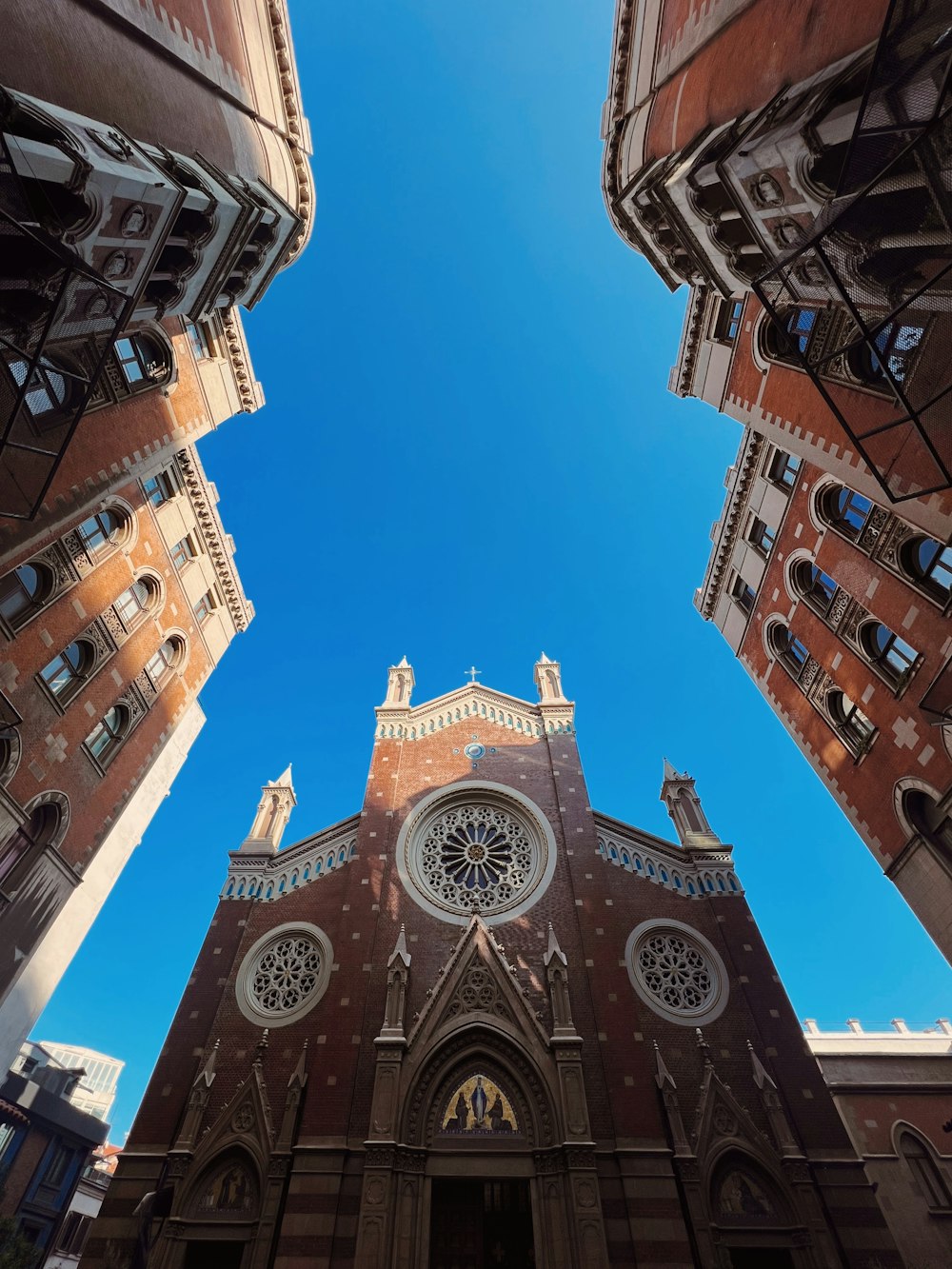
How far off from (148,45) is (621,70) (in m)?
13.5

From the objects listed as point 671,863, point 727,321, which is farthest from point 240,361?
point 671,863

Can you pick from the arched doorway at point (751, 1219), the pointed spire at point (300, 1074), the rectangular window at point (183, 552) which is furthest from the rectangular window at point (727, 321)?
the pointed spire at point (300, 1074)

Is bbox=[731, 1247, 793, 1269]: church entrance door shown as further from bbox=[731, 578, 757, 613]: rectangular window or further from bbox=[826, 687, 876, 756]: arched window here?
bbox=[731, 578, 757, 613]: rectangular window

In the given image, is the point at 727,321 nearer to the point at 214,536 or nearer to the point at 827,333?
the point at 827,333

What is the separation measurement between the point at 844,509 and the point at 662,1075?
18.1 meters

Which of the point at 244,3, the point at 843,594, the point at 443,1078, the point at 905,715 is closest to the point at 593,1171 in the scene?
the point at 443,1078

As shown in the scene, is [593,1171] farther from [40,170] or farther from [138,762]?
[40,170]

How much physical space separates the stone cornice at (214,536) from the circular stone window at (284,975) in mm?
12921

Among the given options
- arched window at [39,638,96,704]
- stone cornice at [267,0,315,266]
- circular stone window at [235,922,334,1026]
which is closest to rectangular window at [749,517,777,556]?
stone cornice at [267,0,315,266]

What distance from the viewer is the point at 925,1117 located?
2362cm

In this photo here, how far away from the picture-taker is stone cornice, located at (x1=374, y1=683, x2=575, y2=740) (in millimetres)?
30828

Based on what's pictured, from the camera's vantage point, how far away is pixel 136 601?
1992 centimetres

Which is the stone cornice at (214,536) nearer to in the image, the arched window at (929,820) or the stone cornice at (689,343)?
the stone cornice at (689,343)

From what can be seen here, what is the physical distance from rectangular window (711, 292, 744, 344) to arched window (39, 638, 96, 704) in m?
21.6
